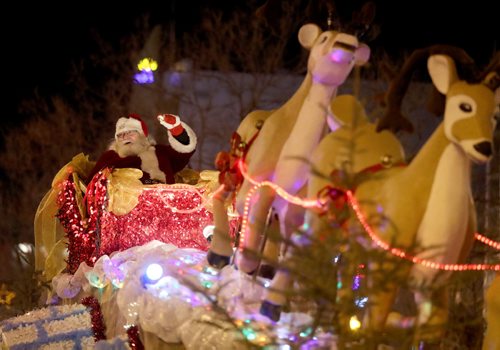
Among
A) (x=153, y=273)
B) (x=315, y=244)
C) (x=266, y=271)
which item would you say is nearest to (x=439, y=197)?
(x=315, y=244)

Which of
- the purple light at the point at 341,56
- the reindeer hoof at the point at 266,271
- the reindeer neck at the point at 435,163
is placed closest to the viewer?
the reindeer neck at the point at 435,163

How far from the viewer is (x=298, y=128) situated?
5.12 metres

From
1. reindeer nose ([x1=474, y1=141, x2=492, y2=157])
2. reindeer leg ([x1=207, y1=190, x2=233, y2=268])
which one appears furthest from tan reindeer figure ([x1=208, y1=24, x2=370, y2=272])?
reindeer nose ([x1=474, y1=141, x2=492, y2=157])

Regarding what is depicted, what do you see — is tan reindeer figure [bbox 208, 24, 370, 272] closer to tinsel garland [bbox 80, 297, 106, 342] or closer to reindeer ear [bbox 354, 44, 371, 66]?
reindeer ear [bbox 354, 44, 371, 66]

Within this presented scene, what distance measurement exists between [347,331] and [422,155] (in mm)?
995

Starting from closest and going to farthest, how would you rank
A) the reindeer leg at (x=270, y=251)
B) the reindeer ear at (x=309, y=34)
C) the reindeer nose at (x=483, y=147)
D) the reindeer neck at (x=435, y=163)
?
the reindeer nose at (x=483, y=147), the reindeer neck at (x=435, y=163), the reindeer ear at (x=309, y=34), the reindeer leg at (x=270, y=251)

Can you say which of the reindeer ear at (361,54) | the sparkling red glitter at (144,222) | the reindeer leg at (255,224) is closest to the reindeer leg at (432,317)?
the reindeer leg at (255,224)

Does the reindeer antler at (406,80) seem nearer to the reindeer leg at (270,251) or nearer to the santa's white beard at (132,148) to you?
the reindeer leg at (270,251)

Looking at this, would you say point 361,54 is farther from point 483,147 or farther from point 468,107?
point 483,147

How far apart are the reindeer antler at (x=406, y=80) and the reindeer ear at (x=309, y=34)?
806 mm

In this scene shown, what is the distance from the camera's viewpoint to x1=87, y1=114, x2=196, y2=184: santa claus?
7793mm

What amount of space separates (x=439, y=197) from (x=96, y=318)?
3.69 meters

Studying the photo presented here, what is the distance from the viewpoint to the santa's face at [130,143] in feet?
25.8

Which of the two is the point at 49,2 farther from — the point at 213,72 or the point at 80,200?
the point at 80,200
